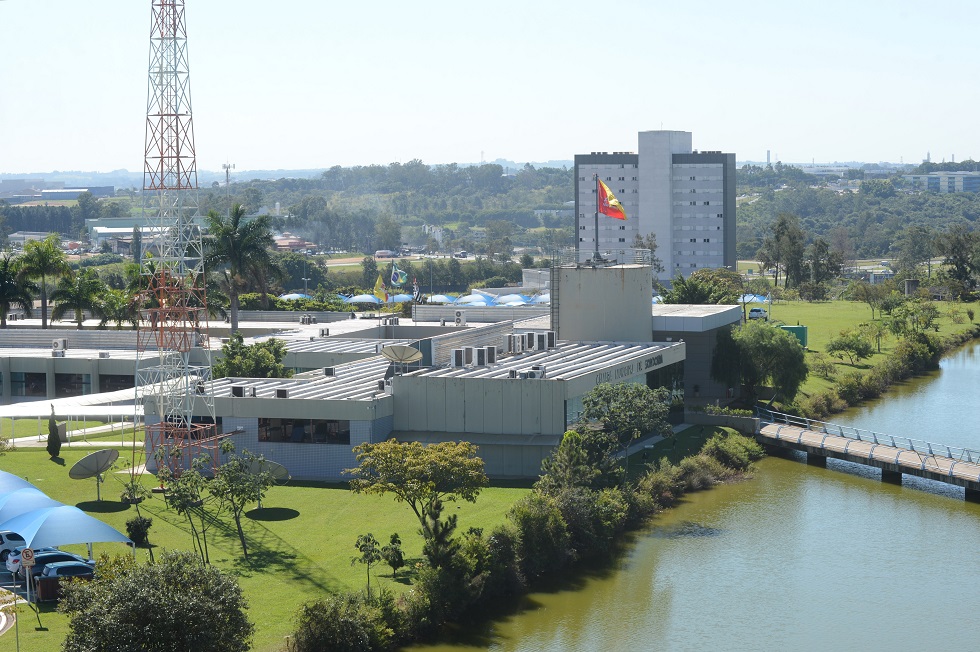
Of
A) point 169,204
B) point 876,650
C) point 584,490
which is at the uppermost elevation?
point 169,204

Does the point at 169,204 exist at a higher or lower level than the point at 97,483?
higher

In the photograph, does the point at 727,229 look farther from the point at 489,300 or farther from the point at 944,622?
the point at 944,622

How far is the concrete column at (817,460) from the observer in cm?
4997

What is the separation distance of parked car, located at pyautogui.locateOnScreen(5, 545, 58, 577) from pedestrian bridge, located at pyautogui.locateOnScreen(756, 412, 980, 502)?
29506mm

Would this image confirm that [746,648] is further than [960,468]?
No

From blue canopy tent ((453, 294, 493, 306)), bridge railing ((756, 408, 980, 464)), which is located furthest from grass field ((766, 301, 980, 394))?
blue canopy tent ((453, 294, 493, 306))

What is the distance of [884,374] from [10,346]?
47.9 m

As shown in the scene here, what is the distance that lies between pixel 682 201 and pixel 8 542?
4694 inches

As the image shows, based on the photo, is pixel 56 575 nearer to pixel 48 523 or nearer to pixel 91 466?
pixel 48 523

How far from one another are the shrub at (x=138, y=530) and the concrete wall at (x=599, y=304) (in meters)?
25.7

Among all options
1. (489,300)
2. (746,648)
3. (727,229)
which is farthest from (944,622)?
(727,229)

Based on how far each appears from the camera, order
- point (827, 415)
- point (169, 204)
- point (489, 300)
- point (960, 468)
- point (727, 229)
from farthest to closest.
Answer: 1. point (727, 229)
2. point (489, 300)
3. point (827, 415)
4. point (960, 468)
5. point (169, 204)

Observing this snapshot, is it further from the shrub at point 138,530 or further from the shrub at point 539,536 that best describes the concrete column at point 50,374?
the shrub at point 539,536

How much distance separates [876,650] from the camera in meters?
30.8
